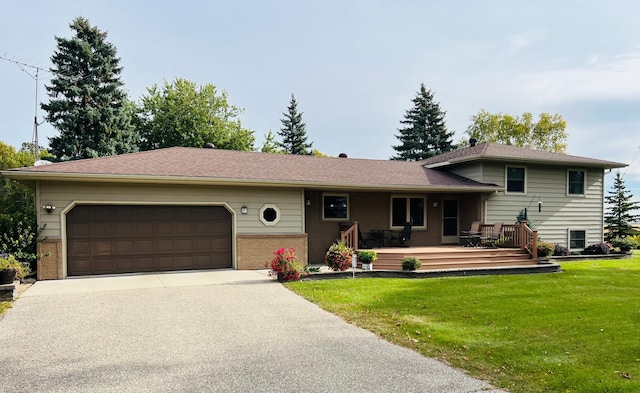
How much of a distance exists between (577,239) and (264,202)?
44.8ft

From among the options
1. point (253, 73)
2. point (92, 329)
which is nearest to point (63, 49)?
point (253, 73)

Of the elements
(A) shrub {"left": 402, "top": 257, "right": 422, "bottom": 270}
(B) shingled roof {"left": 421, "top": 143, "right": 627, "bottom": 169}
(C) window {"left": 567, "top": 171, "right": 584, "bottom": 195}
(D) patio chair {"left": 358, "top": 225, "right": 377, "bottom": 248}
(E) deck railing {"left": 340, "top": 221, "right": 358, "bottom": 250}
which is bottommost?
(A) shrub {"left": 402, "top": 257, "right": 422, "bottom": 270}

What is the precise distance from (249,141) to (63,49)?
15552 mm

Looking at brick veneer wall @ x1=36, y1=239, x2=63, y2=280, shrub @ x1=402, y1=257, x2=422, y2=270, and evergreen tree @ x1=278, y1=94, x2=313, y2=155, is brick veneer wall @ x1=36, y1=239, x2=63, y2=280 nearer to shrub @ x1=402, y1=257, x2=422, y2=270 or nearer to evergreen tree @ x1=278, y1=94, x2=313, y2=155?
shrub @ x1=402, y1=257, x2=422, y2=270

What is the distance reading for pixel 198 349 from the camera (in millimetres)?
5219

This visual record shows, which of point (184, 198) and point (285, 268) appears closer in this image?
point (285, 268)

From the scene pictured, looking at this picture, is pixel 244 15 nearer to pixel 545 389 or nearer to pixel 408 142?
pixel 545 389

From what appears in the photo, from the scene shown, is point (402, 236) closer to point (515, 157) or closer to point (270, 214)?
point (270, 214)

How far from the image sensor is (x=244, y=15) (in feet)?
43.1

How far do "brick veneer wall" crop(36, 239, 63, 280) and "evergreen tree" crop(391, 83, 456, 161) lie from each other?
3065cm

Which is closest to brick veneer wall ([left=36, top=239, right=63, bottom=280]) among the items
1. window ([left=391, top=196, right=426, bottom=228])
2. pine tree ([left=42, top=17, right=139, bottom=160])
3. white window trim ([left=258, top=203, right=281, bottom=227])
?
white window trim ([left=258, top=203, right=281, bottom=227])

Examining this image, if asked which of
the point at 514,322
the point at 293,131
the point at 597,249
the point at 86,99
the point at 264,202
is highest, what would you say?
the point at 293,131

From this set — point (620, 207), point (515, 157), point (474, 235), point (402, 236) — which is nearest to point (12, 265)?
point (402, 236)

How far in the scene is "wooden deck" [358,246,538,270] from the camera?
492 inches
